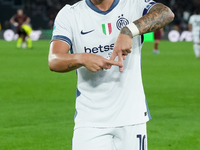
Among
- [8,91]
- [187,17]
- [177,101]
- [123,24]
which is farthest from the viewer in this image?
[187,17]

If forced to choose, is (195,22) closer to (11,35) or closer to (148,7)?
(148,7)

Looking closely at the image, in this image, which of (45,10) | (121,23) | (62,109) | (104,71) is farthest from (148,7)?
(45,10)

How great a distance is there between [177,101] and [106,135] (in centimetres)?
705

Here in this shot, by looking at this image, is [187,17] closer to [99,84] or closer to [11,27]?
[11,27]

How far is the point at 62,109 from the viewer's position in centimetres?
921

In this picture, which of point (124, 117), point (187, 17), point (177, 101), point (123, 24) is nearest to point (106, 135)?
point (124, 117)

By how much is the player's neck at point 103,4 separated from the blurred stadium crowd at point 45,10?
36.8 m

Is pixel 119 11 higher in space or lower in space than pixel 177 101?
higher

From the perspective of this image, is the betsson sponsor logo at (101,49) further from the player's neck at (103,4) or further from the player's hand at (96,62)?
the player's hand at (96,62)

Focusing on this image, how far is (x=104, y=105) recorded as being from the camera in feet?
A: 10.9

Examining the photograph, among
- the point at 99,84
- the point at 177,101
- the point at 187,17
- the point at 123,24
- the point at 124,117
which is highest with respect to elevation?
the point at 187,17

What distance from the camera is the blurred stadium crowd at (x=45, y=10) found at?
4238 cm

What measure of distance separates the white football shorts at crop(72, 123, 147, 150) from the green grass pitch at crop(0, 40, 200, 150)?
11.0 ft

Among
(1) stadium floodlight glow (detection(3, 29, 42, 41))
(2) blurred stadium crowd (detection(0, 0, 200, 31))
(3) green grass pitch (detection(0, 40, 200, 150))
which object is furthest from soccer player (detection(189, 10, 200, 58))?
(1) stadium floodlight glow (detection(3, 29, 42, 41))
